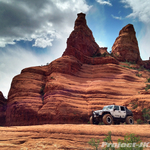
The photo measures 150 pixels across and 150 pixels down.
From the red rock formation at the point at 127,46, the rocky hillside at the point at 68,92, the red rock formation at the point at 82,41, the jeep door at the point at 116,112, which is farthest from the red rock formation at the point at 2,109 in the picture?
the red rock formation at the point at 127,46

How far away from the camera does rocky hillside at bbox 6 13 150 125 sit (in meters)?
17.1

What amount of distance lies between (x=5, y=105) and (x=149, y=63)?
4180 cm

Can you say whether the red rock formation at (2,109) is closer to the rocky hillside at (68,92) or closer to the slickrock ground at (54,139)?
the rocky hillside at (68,92)

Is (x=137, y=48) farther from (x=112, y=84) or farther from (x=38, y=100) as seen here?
(x=38, y=100)

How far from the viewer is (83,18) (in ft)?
139

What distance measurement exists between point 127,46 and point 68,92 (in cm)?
3314

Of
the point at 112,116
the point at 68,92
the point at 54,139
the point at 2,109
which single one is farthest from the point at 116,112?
the point at 2,109

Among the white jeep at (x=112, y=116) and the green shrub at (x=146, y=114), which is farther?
the green shrub at (x=146, y=114)

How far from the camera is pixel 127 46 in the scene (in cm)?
4488

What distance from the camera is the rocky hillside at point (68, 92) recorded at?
17062 millimetres

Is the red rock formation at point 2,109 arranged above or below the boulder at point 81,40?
below

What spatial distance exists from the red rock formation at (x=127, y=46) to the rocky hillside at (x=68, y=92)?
1660 cm

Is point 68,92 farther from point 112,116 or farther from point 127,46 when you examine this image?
point 127,46

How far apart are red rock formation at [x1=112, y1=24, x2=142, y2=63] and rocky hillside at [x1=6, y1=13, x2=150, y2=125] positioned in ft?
54.5
